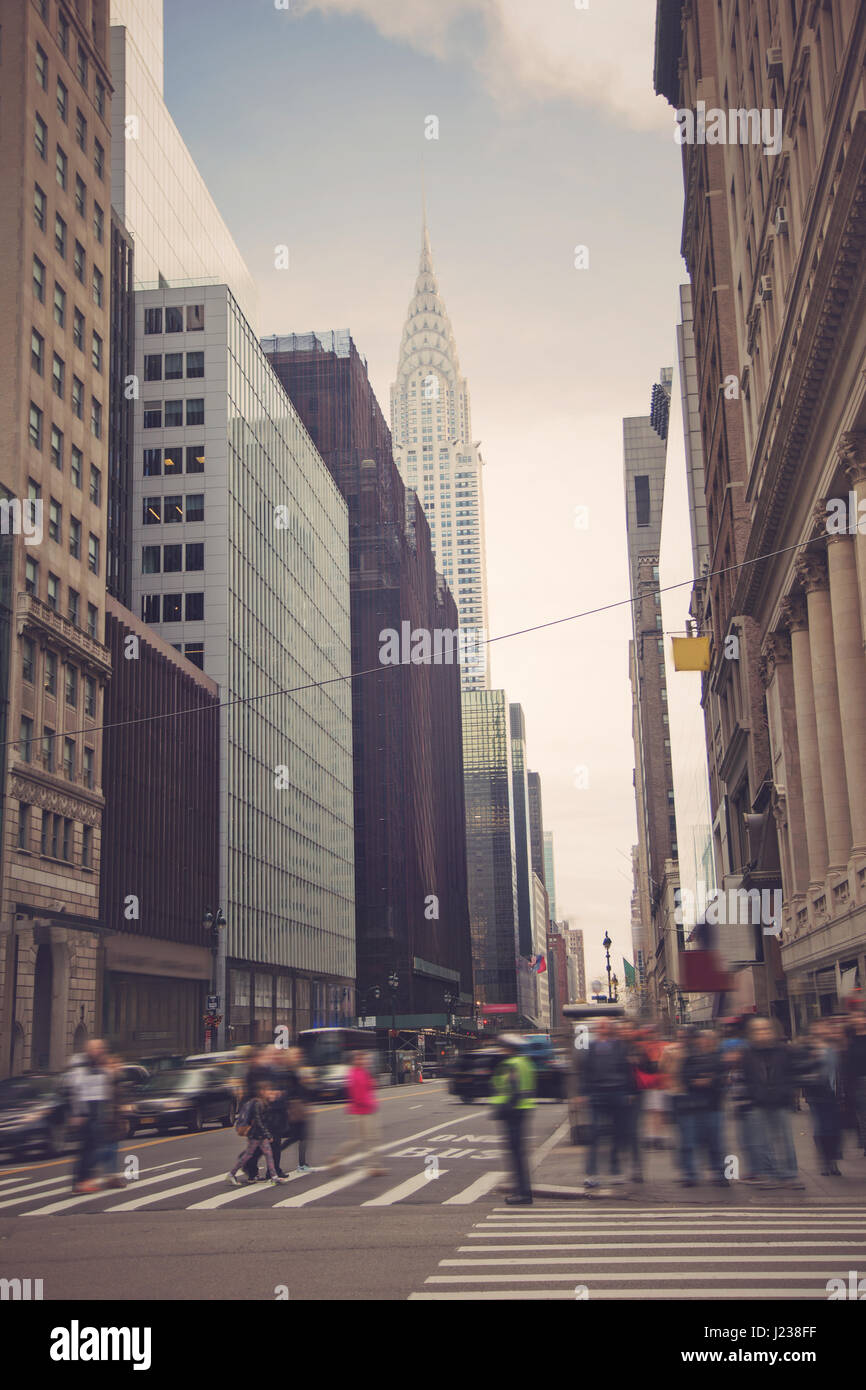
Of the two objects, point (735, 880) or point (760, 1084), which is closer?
point (760, 1084)

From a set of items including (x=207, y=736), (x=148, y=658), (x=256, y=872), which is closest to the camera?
(x=148, y=658)

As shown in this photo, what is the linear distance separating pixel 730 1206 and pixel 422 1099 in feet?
120

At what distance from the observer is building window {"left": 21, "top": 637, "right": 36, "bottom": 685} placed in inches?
2056

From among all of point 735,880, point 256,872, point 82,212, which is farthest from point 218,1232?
point 256,872

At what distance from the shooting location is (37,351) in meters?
56.1

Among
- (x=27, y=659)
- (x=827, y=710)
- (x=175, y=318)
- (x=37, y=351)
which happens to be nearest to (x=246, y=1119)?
(x=827, y=710)

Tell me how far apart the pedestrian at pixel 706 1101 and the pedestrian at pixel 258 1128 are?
582cm

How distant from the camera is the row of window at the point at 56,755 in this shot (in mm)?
51906

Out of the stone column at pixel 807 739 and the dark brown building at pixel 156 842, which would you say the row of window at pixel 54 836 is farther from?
the stone column at pixel 807 739

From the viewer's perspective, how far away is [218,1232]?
14.0 m

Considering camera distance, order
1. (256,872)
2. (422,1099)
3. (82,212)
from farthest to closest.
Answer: (256,872) → (82,212) → (422,1099)

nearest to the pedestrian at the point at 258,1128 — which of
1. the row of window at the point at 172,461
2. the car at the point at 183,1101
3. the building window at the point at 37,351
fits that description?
the car at the point at 183,1101

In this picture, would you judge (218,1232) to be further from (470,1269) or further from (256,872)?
(256,872)

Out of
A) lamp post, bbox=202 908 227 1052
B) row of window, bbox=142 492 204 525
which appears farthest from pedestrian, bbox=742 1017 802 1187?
row of window, bbox=142 492 204 525
